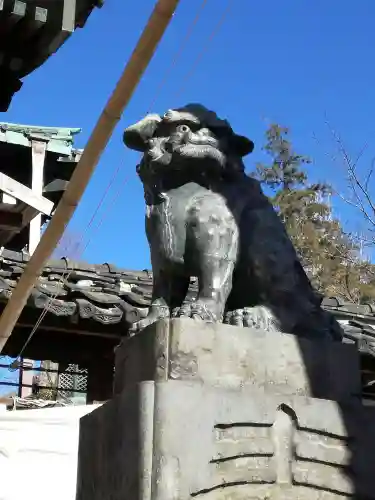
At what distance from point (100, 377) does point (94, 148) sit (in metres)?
3.08

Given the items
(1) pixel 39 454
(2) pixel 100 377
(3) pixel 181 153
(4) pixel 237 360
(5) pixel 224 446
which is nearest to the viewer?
(5) pixel 224 446

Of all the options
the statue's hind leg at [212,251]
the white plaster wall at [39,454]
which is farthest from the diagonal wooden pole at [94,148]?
the statue's hind leg at [212,251]

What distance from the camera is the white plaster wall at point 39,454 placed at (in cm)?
561

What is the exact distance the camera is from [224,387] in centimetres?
281

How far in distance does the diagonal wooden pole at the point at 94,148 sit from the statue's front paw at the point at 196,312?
177 cm

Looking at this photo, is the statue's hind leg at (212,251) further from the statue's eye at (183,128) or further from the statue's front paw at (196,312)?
the statue's eye at (183,128)

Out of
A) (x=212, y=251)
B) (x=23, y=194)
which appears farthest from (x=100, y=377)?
(x=212, y=251)

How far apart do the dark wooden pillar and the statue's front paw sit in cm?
416

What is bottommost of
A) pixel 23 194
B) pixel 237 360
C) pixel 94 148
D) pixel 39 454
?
pixel 39 454

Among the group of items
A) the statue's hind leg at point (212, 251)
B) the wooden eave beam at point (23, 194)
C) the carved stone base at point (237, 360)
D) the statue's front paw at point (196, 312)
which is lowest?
the carved stone base at point (237, 360)

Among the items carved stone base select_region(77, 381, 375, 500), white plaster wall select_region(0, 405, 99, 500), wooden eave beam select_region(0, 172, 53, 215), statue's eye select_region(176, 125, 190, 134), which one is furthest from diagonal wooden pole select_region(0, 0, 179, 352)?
carved stone base select_region(77, 381, 375, 500)

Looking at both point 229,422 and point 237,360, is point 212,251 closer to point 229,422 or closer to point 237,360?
point 237,360

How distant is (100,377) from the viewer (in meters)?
7.03

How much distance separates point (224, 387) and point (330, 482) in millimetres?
614
